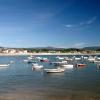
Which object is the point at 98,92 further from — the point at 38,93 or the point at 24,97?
the point at 24,97

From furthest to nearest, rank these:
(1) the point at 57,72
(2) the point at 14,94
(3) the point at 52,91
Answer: (1) the point at 57,72 → (3) the point at 52,91 → (2) the point at 14,94

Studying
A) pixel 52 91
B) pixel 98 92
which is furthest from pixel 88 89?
pixel 52 91

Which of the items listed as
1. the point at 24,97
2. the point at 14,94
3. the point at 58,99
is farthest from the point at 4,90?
the point at 58,99

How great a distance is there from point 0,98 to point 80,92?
9.79m

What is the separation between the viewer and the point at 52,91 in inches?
1334

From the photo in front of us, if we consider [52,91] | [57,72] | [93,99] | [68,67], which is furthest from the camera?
[68,67]

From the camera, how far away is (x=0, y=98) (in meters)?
29.5

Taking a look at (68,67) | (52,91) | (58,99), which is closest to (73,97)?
(58,99)

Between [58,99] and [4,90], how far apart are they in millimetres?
8697

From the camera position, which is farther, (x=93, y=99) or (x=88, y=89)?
(x=88, y=89)

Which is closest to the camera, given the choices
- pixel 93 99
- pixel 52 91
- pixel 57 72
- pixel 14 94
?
pixel 93 99

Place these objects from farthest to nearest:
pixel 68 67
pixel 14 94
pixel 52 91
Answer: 1. pixel 68 67
2. pixel 52 91
3. pixel 14 94

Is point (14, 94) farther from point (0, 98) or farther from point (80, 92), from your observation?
point (80, 92)

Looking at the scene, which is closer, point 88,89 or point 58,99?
point 58,99
